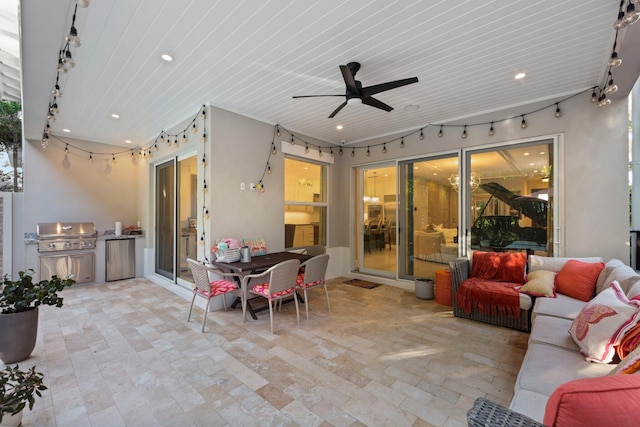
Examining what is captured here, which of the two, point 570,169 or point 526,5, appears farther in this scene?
point 570,169

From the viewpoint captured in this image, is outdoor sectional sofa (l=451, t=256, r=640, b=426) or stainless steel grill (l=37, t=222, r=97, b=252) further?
stainless steel grill (l=37, t=222, r=97, b=252)

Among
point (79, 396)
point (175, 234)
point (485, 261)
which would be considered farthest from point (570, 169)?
point (175, 234)

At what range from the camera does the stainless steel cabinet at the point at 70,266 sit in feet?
15.8

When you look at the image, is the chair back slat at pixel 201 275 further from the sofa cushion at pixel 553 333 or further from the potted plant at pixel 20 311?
the sofa cushion at pixel 553 333

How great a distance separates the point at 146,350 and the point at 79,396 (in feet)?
2.22

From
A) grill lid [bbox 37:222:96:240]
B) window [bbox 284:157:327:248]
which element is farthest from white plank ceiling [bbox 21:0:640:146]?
grill lid [bbox 37:222:96:240]

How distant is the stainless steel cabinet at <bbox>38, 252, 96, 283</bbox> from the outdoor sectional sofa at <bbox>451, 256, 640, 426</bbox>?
6261mm

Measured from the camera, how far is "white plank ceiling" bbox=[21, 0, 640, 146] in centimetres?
212

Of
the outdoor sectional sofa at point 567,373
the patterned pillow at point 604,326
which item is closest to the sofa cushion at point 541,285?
the outdoor sectional sofa at point 567,373

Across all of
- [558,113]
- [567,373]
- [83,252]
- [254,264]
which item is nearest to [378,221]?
[254,264]

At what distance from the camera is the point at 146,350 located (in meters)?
2.73

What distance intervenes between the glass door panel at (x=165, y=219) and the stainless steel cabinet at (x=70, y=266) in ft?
3.61

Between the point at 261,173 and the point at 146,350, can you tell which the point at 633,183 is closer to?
the point at 261,173

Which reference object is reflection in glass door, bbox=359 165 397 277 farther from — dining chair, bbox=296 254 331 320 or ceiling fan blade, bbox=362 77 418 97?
ceiling fan blade, bbox=362 77 418 97
